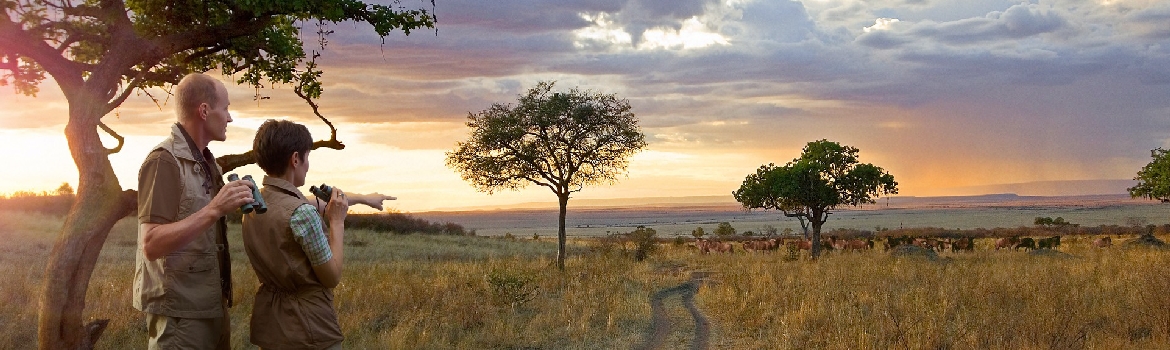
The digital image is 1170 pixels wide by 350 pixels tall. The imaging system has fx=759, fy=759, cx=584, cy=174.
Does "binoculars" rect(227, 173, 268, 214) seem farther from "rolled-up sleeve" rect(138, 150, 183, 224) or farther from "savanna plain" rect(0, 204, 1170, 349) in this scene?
"savanna plain" rect(0, 204, 1170, 349)

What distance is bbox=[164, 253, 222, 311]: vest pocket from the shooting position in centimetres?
379

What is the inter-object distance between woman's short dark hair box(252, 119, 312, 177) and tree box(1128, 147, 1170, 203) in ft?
140

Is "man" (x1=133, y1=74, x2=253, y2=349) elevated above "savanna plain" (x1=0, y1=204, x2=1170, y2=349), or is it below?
above

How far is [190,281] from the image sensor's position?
384 cm

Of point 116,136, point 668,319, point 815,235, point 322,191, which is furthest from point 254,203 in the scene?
point 815,235

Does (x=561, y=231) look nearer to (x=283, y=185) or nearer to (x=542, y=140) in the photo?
(x=542, y=140)

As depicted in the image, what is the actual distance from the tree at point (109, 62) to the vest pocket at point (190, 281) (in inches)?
271

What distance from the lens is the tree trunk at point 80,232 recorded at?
30.6 feet

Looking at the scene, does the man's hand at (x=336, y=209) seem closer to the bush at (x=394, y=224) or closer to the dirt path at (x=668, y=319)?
the dirt path at (x=668, y=319)

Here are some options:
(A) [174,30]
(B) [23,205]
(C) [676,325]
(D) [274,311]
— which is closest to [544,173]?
(C) [676,325]

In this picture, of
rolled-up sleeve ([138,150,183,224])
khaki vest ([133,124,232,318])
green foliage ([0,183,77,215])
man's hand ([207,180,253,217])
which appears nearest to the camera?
man's hand ([207,180,253,217])

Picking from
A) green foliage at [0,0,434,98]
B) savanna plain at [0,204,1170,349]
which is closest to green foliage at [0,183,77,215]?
savanna plain at [0,204,1170,349]

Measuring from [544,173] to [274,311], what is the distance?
79.5ft

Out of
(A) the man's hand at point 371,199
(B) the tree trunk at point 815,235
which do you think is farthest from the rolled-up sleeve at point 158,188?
(B) the tree trunk at point 815,235
